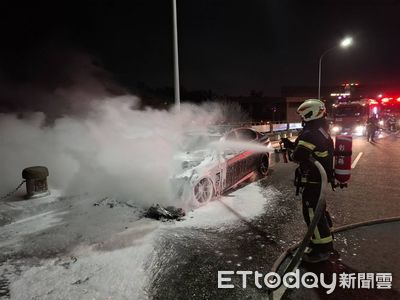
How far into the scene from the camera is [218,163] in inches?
280

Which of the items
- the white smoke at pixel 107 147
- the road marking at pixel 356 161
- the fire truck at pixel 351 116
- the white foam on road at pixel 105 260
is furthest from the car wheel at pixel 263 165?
the fire truck at pixel 351 116

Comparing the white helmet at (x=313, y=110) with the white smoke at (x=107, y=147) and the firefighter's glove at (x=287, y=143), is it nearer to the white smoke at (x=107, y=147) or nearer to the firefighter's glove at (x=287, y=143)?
the firefighter's glove at (x=287, y=143)

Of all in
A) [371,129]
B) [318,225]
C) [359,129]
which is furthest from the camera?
[359,129]

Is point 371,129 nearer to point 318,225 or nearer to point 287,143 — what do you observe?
point 287,143

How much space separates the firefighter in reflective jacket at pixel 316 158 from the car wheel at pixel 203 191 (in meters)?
2.55

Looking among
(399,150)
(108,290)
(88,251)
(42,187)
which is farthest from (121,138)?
(399,150)

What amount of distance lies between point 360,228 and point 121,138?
5.80 meters

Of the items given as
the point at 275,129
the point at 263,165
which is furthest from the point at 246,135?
the point at 275,129

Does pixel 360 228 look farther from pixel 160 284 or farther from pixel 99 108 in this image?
pixel 99 108

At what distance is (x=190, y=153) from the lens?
309 inches

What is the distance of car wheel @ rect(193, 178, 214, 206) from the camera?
6566 millimetres

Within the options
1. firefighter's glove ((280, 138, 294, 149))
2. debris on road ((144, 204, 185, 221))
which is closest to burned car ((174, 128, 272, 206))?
debris on road ((144, 204, 185, 221))

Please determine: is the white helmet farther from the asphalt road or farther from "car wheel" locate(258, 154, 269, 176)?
"car wheel" locate(258, 154, 269, 176)

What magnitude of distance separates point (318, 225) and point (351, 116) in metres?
22.7
